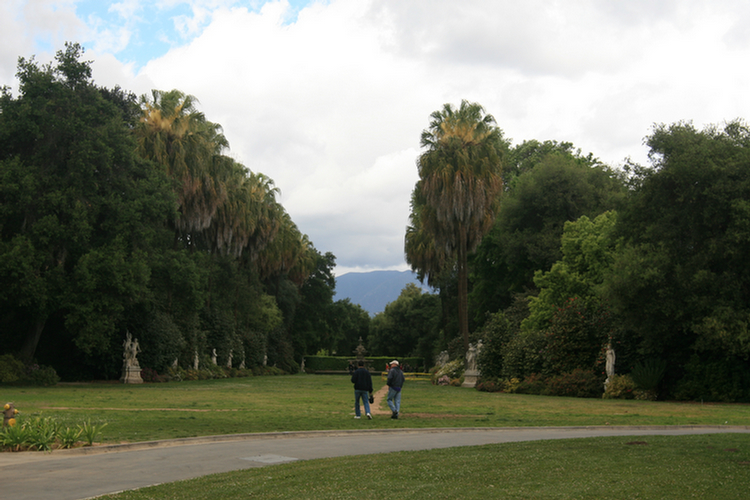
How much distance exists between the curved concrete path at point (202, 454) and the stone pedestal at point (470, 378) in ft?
73.4

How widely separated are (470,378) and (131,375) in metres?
18.1

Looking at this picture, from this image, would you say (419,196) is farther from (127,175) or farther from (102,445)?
(102,445)

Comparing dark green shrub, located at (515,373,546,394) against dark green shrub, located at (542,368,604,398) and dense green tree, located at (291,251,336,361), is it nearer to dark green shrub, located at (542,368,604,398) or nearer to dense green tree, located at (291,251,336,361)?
dark green shrub, located at (542,368,604,398)

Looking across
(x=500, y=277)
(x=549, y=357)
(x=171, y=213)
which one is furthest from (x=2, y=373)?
(x=500, y=277)

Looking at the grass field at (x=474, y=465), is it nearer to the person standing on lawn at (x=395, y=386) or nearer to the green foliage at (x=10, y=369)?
the person standing on lawn at (x=395, y=386)

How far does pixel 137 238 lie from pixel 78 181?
147 inches

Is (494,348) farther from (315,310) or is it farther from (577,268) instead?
(315,310)

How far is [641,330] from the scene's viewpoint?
23812mm

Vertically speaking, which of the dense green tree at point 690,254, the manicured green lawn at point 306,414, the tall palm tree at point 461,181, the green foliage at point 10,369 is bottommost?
the manicured green lawn at point 306,414

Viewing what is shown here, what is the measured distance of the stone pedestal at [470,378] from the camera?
36.4 meters

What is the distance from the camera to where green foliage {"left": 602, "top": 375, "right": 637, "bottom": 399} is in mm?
24938

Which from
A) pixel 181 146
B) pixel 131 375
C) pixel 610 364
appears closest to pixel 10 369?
pixel 131 375

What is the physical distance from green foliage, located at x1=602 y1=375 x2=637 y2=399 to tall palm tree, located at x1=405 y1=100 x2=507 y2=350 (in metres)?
12.5

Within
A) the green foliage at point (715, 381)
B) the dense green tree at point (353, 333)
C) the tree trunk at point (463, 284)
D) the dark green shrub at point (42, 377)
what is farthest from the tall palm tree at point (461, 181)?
the dense green tree at point (353, 333)
